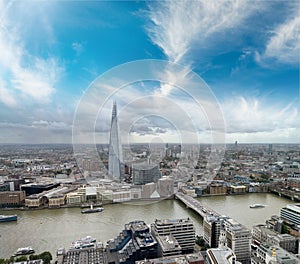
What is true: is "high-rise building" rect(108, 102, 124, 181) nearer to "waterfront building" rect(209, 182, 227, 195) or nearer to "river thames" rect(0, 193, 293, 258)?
"river thames" rect(0, 193, 293, 258)

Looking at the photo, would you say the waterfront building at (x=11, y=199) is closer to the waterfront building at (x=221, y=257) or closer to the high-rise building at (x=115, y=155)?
the high-rise building at (x=115, y=155)

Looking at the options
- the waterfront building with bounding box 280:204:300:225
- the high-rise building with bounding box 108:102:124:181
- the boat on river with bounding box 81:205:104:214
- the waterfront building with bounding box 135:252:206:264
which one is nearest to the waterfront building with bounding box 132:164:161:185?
the high-rise building with bounding box 108:102:124:181

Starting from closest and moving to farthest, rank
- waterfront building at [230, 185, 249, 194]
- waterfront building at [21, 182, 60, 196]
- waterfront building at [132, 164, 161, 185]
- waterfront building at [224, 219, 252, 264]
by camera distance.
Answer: waterfront building at [224, 219, 252, 264] → waterfront building at [132, 164, 161, 185] → waterfront building at [21, 182, 60, 196] → waterfront building at [230, 185, 249, 194]

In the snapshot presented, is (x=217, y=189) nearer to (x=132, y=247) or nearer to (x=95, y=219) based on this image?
(x=95, y=219)

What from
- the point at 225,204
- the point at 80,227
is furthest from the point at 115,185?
the point at 225,204

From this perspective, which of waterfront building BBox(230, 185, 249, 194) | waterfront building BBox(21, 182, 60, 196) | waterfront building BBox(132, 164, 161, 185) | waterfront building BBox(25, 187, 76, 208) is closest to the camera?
waterfront building BBox(132, 164, 161, 185)

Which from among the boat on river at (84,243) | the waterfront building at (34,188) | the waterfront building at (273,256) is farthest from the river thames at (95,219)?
the waterfront building at (34,188)

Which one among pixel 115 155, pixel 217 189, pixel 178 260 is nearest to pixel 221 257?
pixel 178 260
